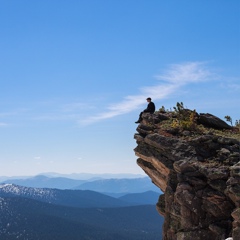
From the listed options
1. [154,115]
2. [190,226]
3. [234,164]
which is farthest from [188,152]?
[154,115]

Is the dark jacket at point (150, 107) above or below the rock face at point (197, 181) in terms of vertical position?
above

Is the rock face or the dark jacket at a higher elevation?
the dark jacket

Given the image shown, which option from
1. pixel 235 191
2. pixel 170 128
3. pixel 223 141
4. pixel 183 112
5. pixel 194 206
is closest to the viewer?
pixel 235 191

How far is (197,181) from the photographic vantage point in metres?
27.4

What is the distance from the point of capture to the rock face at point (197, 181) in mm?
25344

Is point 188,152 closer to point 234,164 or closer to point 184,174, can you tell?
point 184,174

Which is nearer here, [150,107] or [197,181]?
[197,181]

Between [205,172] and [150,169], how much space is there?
9.65m

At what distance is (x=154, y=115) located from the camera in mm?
38750

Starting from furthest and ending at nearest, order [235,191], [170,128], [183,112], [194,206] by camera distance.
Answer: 1. [183,112]
2. [170,128]
3. [194,206]
4. [235,191]

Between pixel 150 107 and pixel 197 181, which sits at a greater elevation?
pixel 150 107

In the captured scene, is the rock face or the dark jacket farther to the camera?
the dark jacket

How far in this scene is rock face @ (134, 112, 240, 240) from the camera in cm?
2534

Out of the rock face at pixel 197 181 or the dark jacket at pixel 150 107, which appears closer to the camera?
the rock face at pixel 197 181
